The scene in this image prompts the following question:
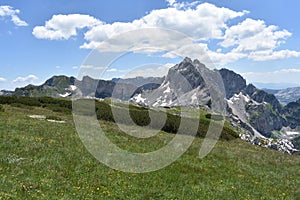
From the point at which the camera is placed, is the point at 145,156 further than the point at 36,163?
Yes

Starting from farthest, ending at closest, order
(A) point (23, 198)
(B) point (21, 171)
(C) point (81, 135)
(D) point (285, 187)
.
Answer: (C) point (81, 135) → (D) point (285, 187) → (B) point (21, 171) → (A) point (23, 198)

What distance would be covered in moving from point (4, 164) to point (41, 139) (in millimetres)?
7513

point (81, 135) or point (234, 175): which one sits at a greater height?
point (81, 135)

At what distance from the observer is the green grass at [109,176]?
16094 mm

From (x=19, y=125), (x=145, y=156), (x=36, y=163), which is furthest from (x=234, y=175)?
(x=19, y=125)

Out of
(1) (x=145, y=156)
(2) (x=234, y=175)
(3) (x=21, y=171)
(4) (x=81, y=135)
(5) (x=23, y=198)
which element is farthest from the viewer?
(4) (x=81, y=135)

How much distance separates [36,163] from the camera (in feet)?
63.4

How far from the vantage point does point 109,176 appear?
19156mm

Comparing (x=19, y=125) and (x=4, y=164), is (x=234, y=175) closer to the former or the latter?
(x=4, y=164)

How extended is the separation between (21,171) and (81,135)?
1280 centimetres

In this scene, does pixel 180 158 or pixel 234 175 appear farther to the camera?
pixel 180 158

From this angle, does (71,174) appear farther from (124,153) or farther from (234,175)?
(234,175)

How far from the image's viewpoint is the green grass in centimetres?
1609

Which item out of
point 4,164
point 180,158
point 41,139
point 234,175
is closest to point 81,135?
point 41,139
